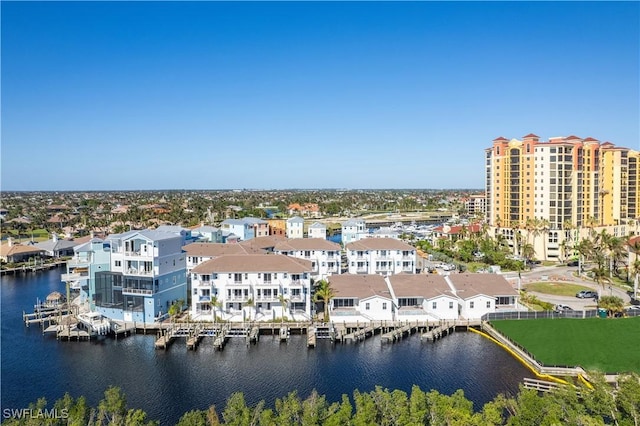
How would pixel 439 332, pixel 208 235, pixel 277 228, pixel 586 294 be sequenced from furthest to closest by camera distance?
pixel 277 228, pixel 208 235, pixel 586 294, pixel 439 332

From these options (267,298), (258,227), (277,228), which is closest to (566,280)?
(267,298)

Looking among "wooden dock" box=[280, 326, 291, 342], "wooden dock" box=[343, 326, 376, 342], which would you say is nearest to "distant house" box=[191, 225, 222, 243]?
"wooden dock" box=[280, 326, 291, 342]

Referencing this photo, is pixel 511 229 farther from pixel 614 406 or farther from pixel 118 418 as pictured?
pixel 118 418

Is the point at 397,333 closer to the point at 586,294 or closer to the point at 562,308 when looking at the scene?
the point at 562,308

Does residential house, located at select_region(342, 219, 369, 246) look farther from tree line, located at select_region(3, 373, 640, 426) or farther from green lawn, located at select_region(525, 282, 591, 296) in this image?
tree line, located at select_region(3, 373, 640, 426)

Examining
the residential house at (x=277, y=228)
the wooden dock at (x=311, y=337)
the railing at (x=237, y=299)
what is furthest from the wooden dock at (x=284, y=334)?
the residential house at (x=277, y=228)

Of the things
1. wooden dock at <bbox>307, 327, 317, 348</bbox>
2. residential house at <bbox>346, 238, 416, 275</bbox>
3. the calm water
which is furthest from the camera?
residential house at <bbox>346, 238, 416, 275</bbox>
